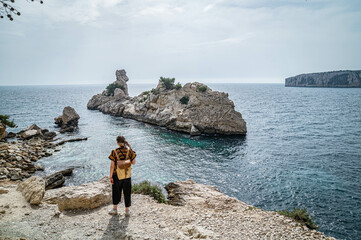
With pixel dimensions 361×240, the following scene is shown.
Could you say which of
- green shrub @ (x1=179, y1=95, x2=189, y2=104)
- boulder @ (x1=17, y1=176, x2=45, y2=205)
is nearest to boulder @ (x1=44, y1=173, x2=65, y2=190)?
boulder @ (x1=17, y1=176, x2=45, y2=205)

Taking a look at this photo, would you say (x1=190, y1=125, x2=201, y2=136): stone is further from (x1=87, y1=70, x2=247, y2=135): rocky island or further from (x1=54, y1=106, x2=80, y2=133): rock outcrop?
(x1=54, y1=106, x2=80, y2=133): rock outcrop

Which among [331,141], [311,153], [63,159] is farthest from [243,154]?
[63,159]

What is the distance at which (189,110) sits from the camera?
45.9m

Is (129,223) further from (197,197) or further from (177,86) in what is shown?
(177,86)

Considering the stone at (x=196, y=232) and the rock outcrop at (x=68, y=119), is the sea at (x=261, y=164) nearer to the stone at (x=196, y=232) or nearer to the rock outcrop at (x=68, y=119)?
the rock outcrop at (x=68, y=119)

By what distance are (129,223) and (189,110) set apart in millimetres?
38555

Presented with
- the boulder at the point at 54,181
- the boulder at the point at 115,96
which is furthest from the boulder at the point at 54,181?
the boulder at the point at 115,96

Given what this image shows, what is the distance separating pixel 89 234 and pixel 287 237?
766 centimetres

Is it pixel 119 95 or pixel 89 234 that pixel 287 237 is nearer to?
pixel 89 234

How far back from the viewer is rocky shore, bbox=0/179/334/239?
291 inches

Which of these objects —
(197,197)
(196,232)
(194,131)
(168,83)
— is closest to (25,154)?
(197,197)

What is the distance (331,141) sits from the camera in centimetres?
3509

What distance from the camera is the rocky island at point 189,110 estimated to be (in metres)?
42.8

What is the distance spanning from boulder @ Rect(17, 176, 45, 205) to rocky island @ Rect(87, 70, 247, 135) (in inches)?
1239
